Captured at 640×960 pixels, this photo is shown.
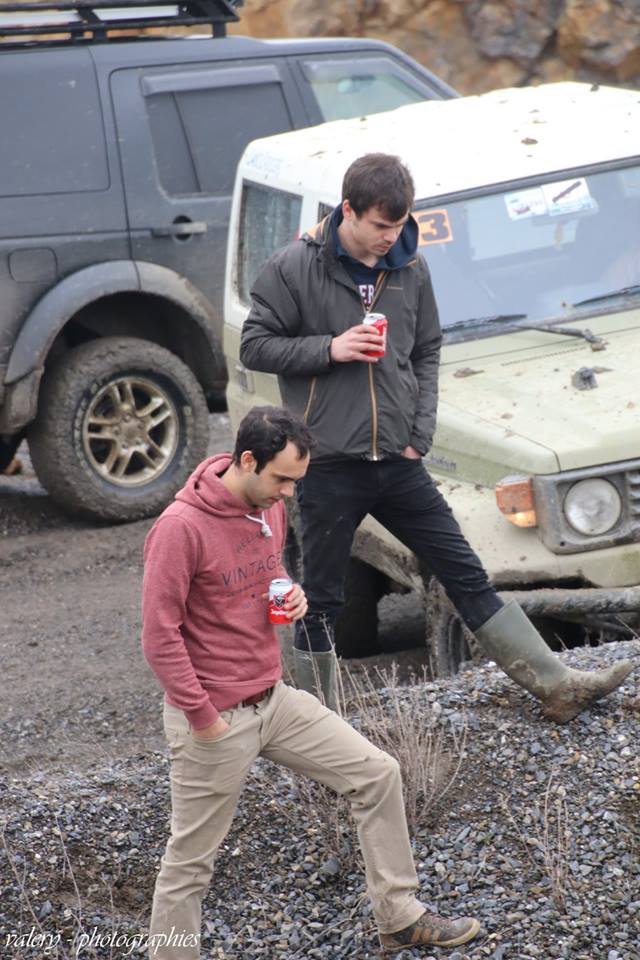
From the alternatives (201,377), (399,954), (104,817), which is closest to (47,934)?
(104,817)

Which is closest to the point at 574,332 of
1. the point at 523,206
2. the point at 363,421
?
the point at 523,206

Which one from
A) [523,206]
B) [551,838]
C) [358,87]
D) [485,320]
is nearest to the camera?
[551,838]

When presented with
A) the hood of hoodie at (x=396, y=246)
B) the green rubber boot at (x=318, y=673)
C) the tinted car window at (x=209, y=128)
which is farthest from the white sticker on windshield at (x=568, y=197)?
the tinted car window at (x=209, y=128)

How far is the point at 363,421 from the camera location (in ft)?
15.4

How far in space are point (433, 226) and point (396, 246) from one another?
1495mm

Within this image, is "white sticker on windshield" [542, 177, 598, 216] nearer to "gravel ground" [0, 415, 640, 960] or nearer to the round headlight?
the round headlight

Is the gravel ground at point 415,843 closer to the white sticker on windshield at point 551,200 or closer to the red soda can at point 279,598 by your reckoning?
the red soda can at point 279,598

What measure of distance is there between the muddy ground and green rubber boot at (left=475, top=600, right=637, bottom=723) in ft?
4.65

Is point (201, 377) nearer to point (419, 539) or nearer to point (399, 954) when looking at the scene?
point (419, 539)

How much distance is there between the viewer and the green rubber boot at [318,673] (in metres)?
4.90

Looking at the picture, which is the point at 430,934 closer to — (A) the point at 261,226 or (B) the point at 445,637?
(B) the point at 445,637

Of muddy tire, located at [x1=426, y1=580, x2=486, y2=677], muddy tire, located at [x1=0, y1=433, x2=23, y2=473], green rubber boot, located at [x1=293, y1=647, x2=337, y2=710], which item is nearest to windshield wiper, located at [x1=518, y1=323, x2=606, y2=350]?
muddy tire, located at [x1=426, y1=580, x2=486, y2=677]

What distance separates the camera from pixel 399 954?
158 inches

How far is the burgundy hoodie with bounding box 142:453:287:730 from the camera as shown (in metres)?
3.68
